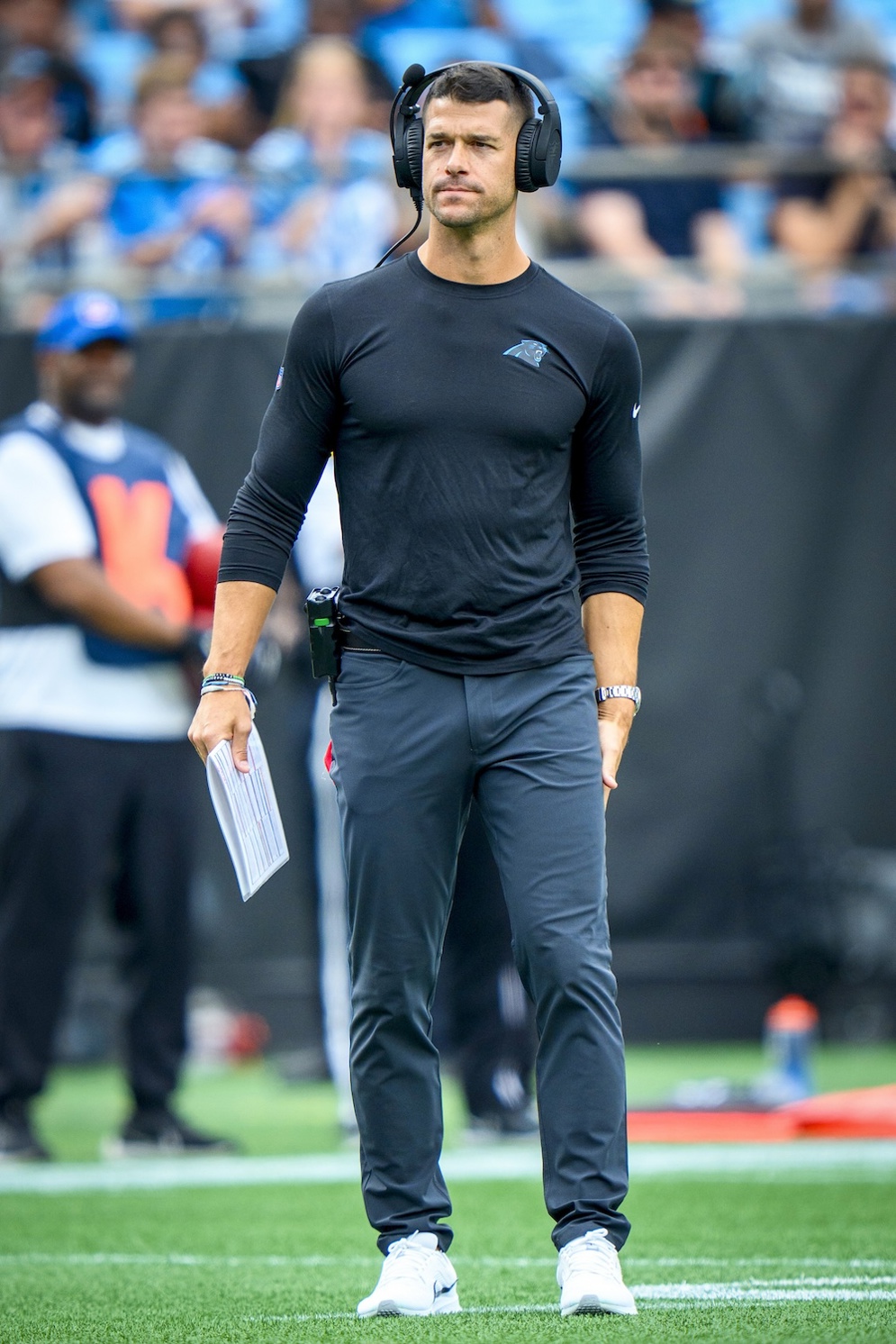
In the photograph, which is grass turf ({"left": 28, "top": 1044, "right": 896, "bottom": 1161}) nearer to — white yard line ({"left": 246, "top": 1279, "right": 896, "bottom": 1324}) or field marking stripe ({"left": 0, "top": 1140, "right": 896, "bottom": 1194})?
field marking stripe ({"left": 0, "top": 1140, "right": 896, "bottom": 1194})

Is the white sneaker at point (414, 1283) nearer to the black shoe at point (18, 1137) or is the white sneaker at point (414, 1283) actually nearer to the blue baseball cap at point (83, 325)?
the black shoe at point (18, 1137)

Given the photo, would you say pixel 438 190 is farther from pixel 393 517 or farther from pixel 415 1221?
pixel 415 1221

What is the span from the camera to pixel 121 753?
6023 millimetres

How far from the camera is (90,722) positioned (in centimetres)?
601

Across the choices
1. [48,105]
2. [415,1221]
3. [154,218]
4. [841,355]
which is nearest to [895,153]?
[841,355]

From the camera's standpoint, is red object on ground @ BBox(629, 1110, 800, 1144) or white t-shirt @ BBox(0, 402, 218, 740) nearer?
white t-shirt @ BBox(0, 402, 218, 740)

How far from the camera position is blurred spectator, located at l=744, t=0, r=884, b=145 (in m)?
10.2

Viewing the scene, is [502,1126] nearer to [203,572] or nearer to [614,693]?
[203,572]

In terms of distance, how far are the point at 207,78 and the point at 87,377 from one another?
5.43m

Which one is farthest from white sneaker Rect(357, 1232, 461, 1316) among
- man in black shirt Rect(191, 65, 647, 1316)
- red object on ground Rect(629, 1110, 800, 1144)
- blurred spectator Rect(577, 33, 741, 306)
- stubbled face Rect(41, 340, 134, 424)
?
blurred spectator Rect(577, 33, 741, 306)

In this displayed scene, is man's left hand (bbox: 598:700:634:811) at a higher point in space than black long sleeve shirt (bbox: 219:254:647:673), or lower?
lower

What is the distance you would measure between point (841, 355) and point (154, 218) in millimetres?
3324

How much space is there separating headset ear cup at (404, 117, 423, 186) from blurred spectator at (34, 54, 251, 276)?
5792 millimetres

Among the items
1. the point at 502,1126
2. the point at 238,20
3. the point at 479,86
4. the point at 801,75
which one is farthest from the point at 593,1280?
the point at 238,20
